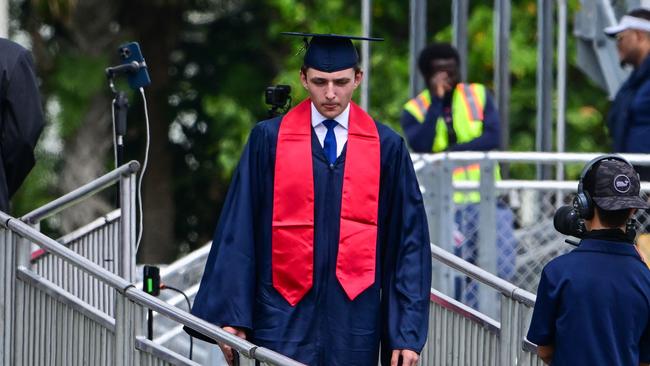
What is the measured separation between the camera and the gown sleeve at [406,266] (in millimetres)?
6535

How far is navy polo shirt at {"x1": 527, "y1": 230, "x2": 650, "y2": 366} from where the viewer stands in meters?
6.14

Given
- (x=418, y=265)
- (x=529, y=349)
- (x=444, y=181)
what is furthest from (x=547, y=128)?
(x=418, y=265)

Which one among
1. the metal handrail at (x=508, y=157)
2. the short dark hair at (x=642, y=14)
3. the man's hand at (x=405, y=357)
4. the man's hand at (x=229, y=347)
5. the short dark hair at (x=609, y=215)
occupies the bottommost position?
the man's hand at (x=405, y=357)

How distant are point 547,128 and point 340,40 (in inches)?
280

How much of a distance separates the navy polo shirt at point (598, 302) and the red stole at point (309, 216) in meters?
0.68

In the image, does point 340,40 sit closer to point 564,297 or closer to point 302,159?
point 302,159

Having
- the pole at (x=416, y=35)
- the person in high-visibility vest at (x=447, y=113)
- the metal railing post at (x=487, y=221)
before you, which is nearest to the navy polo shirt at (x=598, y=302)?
the metal railing post at (x=487, y=221)

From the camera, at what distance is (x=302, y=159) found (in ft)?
21.7

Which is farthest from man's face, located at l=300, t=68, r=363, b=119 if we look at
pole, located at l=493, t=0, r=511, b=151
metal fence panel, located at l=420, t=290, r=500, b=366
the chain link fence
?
pole, located at l=493, t=0, r=511, b=151

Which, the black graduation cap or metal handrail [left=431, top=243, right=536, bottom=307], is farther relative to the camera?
metal handrail [left=431, top=243, right=536, bottom=307]

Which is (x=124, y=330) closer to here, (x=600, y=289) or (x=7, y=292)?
(x=7, y=292)

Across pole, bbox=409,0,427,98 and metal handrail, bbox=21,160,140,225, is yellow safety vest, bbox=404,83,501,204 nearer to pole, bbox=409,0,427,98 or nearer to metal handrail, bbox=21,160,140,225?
pole, bbox=409,0,427,98

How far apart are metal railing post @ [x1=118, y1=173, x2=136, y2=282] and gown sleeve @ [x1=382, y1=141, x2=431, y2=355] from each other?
5.40 ft

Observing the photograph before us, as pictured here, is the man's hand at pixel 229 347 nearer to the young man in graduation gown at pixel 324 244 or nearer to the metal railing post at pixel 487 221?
the young man in graduation gown at pixel 324 244
